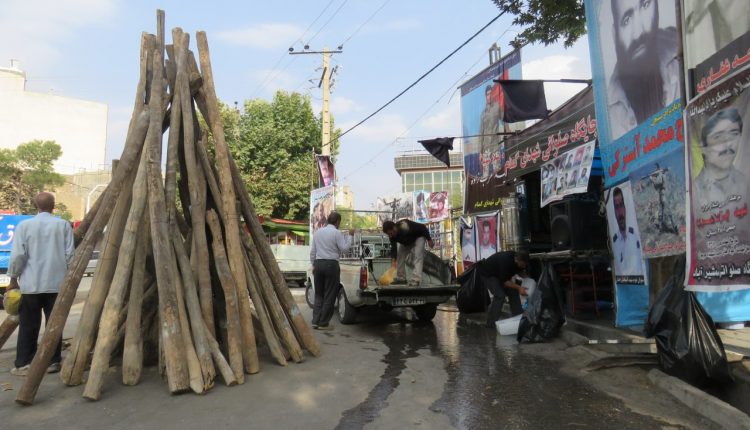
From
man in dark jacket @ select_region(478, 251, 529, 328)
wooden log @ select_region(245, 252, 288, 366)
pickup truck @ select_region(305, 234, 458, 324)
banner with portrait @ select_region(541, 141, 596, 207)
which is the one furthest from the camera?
pickup truck @ select_region(305, 234, 458, 324)

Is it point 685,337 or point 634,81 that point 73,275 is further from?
point 634,81

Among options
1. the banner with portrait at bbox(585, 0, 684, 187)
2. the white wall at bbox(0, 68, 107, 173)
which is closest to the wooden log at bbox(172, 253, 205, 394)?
the banner with portrait at bbox(585, 0, 684, 187)

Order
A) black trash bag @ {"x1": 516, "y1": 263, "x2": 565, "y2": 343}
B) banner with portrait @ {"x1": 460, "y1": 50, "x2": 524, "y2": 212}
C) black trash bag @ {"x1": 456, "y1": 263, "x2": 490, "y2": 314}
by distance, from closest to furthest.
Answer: black trash bag @ {"x1": 516, "y1": 263, "x2": 565, "y2": 343}
black trash bag @ {"x1": 456, "y1": 263, "x2": 490, "y2": 314}
banner with portrait @ {"x1": 460, "y1": 50, "x2": 524, "y2": 212}

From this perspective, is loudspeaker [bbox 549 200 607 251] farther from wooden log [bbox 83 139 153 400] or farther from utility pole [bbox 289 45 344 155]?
utility pole [bbox 289 45 344 155]

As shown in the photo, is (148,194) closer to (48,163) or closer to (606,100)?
(606,100)

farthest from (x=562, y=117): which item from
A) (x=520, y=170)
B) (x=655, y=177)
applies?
(x=655, y=177)

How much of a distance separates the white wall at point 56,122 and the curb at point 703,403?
181ft

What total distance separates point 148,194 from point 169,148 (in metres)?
0.70

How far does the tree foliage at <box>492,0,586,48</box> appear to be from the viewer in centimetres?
777

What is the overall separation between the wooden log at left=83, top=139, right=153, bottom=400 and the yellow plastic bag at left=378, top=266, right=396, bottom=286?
4.81 metres

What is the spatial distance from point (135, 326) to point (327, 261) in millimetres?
3530

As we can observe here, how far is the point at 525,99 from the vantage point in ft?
33.3

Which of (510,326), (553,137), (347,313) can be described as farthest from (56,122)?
(510,326)

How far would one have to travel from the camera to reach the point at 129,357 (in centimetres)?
458
